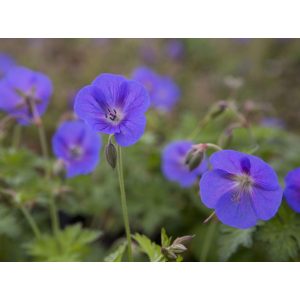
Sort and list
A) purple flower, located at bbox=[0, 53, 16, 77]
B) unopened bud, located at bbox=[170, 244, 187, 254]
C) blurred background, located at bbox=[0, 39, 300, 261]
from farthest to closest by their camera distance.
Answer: purple flower, located at bbox=[0, 53, 16, 77] < blurred background, located at bbox=[0, 39, 300, 261] < unopened bud, located at bbox=[170, 244, 187, 254]

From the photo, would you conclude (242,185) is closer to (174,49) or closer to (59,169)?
(59,169)

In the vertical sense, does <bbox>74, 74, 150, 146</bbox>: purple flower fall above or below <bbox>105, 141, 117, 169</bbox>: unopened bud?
above

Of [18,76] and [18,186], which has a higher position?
[18,76]

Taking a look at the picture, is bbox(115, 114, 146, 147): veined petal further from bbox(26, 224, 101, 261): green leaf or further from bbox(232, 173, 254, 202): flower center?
bbox(26, 224, 101, 261): green leaf

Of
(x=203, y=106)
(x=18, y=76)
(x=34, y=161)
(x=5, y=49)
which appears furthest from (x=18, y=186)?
(x=5, y=49)

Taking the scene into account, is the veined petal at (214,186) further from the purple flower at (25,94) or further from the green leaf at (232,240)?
the purple flower at (25,94)

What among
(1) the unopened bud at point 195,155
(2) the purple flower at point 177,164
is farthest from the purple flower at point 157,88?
(1) the unopened bud at point 195,155

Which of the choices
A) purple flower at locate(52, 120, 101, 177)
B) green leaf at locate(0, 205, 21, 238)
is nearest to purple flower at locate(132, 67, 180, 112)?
purple flower at locate(52, 120, 101, 177)
